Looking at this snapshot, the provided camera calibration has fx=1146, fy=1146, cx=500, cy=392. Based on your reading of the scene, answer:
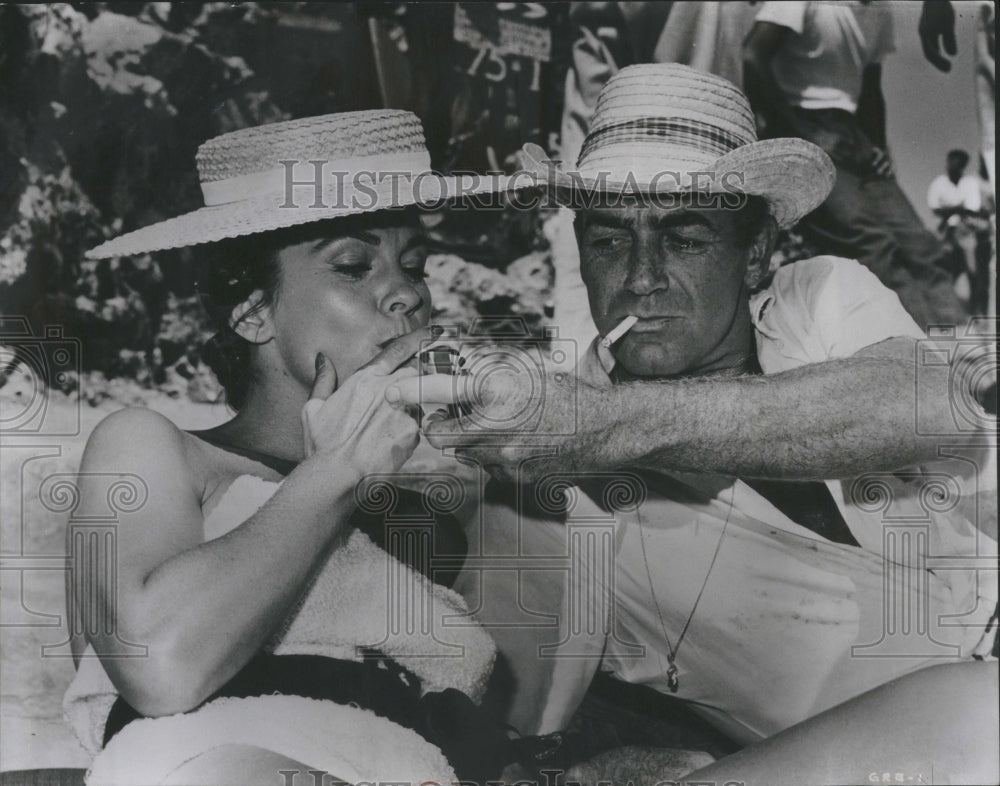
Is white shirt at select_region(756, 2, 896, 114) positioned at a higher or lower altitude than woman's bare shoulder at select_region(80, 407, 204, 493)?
higher

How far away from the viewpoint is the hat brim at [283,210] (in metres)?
2.39

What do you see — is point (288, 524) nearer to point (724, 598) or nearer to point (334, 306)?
point (334, 306)

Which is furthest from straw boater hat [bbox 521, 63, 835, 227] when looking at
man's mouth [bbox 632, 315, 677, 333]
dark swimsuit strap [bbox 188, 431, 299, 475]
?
dark swimsuit strap [bbox 188, 431, 299, 475]

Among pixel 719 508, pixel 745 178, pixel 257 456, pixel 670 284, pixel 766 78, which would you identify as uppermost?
pixel 766 78

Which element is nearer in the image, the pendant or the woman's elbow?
the woman's elbow

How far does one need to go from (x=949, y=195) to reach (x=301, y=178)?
4.94 ft

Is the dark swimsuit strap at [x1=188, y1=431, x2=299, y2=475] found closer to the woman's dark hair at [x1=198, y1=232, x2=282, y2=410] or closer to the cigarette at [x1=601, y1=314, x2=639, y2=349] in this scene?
the woman's dark hair at [x1=198, y1=232, x2=282, y2=410]

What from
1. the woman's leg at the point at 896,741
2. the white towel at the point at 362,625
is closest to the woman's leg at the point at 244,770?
the white towel at the point at 362,625

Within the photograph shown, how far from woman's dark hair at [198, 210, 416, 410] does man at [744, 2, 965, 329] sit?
92cm

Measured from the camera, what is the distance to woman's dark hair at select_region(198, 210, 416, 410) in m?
2.40

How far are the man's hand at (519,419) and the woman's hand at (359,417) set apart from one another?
0.04 metres

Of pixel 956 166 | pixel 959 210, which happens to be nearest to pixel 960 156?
pixel 956 166

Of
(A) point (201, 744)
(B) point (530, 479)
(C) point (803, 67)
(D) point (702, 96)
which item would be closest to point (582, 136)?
(D) point (702, 96)

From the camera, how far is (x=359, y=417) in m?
2.36
